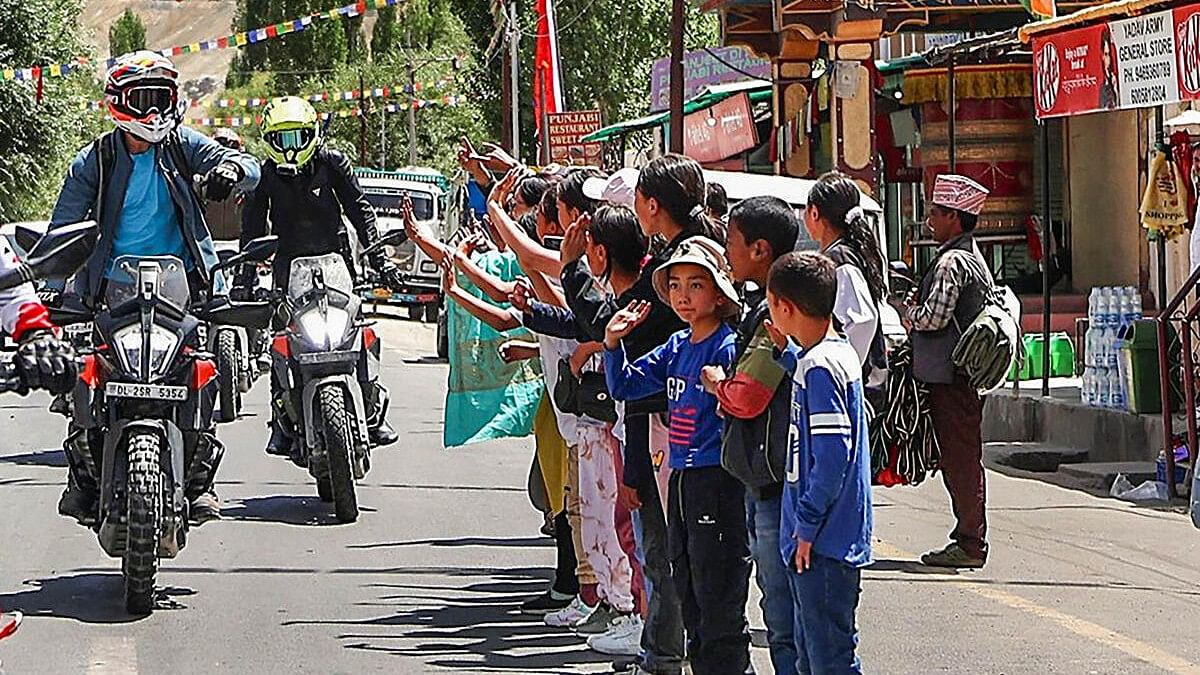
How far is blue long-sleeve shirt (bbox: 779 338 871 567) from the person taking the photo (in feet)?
19.0

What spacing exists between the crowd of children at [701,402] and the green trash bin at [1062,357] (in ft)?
33.7

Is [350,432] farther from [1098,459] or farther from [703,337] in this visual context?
[1098,459]

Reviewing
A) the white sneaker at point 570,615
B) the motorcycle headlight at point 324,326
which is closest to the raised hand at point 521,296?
the white sneaker at point 570,615

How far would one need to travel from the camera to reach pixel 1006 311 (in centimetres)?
971

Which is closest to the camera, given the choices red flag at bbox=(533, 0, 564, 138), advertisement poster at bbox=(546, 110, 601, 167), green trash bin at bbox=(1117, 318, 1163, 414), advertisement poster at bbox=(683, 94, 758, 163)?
green trash bin at bbox=(1117, 318, 1163, 414)

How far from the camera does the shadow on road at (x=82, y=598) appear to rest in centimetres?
859

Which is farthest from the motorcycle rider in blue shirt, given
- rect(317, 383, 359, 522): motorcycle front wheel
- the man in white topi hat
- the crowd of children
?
the man in white topi hat

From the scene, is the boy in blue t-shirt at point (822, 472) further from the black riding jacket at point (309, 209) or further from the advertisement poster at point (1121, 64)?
the advertisement poster at point (1121, 64)

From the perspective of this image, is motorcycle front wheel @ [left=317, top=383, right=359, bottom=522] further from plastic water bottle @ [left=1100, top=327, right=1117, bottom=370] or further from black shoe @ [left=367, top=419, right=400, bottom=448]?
plastic water bottle @ [left=1100, top=327, right=1117, bottom=370]

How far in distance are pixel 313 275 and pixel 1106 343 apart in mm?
6208

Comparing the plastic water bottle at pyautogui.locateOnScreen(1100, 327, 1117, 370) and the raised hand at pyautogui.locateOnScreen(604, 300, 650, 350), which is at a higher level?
the raised hand at pyautogui.locateOnScreen(604, 300, 650, 350)

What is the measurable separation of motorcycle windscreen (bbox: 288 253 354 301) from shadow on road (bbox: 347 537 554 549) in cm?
153

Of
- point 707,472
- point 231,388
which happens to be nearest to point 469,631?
point 707,472

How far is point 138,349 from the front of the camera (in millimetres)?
8414
